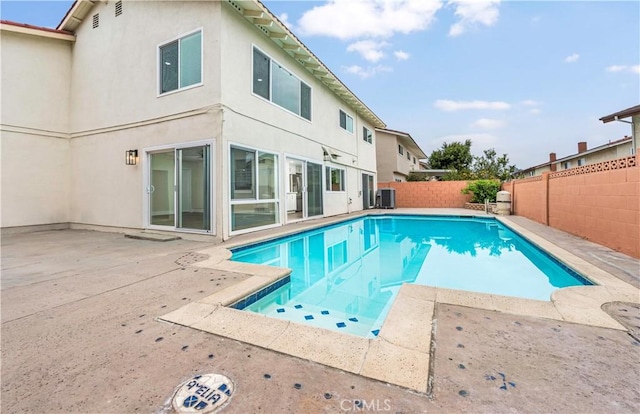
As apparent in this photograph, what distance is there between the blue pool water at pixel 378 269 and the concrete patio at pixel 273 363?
1.06m

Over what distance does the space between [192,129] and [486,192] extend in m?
15.1

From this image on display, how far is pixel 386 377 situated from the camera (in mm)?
1759

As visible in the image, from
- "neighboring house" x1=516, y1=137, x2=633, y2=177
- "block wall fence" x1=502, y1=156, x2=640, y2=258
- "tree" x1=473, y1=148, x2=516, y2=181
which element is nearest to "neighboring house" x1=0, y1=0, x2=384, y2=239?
"block wall fence" x1=502, y1=156, x2=640, y2=258

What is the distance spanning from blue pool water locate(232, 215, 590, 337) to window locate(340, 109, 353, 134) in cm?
658

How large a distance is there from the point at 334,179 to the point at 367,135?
6.10 meters

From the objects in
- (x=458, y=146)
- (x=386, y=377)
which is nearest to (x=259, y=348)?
(x=386, y=377)

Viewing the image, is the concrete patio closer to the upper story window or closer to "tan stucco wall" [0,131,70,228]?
the upper story window

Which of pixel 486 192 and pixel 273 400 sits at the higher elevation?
pixel 486 192

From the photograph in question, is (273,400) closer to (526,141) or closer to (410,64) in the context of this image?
(410,64)

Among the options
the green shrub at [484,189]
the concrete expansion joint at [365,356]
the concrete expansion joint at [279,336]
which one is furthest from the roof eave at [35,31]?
the green shrub at [484,189]

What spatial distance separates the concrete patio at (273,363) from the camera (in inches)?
61.4

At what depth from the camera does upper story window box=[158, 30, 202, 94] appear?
23.1ft

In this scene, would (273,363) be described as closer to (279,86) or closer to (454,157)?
(279,86)

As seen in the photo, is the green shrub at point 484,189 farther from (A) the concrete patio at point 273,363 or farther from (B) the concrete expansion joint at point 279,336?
(B) the concrete expansion joint at point 279,336
